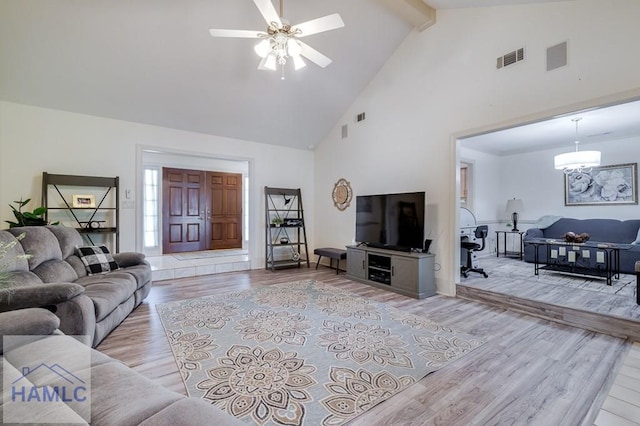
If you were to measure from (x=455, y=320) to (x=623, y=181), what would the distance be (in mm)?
5537

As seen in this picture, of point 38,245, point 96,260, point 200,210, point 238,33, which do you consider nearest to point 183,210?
point 200,210

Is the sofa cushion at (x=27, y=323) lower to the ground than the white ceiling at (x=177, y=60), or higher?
lower

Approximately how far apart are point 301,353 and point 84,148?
444 cm

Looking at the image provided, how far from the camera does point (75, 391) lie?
106 centimetres

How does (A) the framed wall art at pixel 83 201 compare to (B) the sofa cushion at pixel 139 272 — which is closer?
(B) the sofa cushion at pixel 139 272

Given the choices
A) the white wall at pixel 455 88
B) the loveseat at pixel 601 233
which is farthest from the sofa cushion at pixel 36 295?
the loveseat at pixel 601 233

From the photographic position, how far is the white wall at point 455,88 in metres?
2.79

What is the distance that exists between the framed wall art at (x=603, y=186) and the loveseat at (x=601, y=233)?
496 millimetres

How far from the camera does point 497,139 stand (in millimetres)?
6008

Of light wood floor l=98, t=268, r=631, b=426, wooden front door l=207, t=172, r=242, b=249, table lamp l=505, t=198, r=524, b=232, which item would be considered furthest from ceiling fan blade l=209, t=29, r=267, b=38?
table lamp l=505, t=198, r=524, b=232

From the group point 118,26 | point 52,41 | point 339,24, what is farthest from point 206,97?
point 339,24

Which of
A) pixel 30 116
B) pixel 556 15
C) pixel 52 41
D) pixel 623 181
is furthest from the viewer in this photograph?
pixel 623 181

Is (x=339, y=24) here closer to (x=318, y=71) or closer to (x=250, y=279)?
(x=318, y=71)

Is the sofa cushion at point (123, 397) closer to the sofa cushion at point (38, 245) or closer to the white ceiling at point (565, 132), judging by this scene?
the sofa cushion at point (38, 245)
